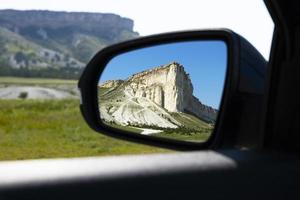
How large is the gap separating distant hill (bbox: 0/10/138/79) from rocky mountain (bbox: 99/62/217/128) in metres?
76.6

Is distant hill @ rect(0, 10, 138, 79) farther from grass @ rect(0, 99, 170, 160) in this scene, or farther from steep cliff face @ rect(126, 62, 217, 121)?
steep cliff face @ rect(126, 62, 217, 121)

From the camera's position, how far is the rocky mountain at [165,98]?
979mm

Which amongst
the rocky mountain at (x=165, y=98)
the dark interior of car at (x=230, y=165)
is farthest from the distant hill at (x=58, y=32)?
the dark interior of car at (x=230, y=165)

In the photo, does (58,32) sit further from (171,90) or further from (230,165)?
(230,165)

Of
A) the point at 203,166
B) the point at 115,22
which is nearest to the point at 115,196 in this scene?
the point at 203,166

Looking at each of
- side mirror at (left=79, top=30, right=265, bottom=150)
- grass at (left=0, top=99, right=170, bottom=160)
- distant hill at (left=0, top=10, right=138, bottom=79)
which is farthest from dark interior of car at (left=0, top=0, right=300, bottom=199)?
distant hill at (left=0, top=10, right=138, bottom=79)

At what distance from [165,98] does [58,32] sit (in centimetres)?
9010

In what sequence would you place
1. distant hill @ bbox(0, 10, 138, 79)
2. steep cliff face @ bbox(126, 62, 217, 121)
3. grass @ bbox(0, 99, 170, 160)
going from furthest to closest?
1. distant hill @ bbox(0, 10, 138, 79)
2. grass @ bbox(0, 99, 170, 160)
3. steep cliff face @ bbox(126, 62, 217, 121)

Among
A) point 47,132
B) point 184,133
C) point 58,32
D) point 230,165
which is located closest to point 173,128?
point 184,133

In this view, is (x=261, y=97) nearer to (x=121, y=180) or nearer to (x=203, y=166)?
(x=203, y=166)

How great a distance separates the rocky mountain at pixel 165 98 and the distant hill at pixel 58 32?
7662 centimetres

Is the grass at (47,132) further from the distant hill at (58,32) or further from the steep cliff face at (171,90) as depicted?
the distant hill at (58,32)

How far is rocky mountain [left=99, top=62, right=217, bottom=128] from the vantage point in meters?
0.98

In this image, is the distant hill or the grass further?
the distant hill
